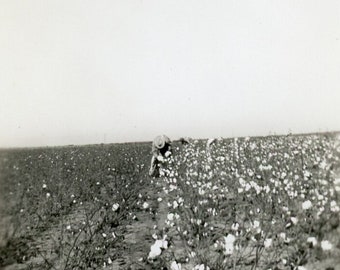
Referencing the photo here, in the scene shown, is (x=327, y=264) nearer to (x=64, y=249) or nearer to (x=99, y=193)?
(x=64, y=249)

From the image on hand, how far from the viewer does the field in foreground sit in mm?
3283

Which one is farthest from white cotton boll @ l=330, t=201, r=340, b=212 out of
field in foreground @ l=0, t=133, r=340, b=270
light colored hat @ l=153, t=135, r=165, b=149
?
light colored hat @ l=153, t=135, r=165, b=149

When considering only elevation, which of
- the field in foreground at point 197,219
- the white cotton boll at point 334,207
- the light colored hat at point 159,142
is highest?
the light colored hat at point 159,142

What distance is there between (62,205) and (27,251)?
5.87 feet

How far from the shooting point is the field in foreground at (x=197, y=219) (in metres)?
3.28

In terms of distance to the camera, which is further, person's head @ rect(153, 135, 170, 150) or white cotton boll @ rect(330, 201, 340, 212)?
person's head @ rect(153, 135, 170, 150)

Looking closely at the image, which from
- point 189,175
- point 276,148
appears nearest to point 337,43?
point 189,175

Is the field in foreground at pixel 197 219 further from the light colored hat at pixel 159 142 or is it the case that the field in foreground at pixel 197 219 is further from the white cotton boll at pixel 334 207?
the light colored hat at pixel 159 142

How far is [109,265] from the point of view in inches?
150

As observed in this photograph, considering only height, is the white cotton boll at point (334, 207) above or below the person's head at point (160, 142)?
below

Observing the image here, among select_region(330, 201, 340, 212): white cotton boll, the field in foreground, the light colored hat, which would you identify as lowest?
the field in foreground

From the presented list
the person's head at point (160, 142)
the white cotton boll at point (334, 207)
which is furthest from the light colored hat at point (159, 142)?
the white cotton boll at point (334, 207)

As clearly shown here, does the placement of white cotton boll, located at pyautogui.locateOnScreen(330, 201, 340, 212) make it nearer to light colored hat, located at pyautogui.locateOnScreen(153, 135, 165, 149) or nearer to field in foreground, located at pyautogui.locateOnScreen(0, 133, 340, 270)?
field in foreground, located at pyautogui.locateOnScreen(0, 133, 340, 270)

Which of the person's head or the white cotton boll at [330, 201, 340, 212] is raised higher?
the person's head
